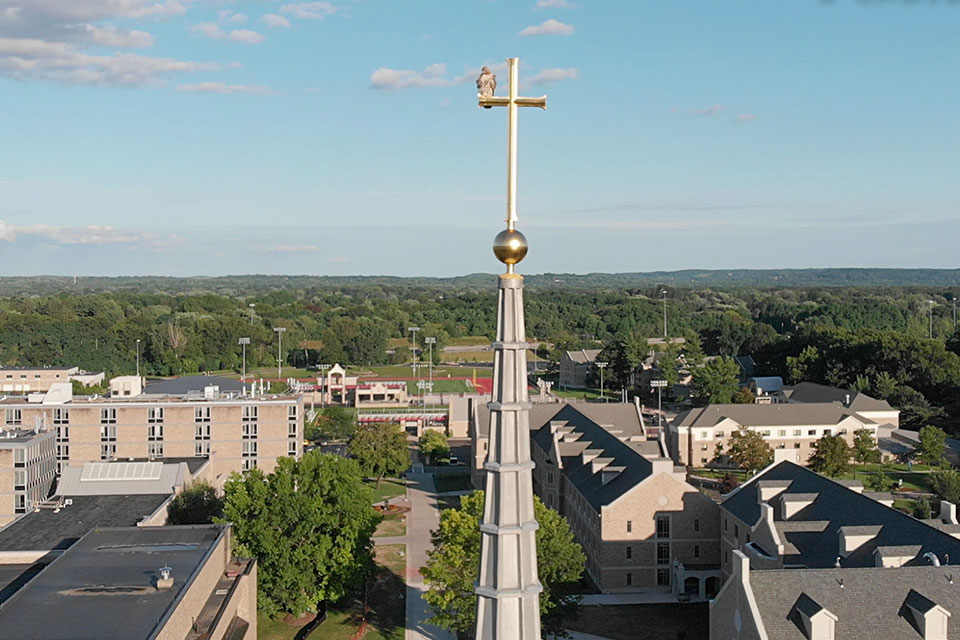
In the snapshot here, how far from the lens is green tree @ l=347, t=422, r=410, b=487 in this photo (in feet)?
202

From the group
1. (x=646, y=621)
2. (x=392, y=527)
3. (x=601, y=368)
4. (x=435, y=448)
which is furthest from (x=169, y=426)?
(x=601, y=368)

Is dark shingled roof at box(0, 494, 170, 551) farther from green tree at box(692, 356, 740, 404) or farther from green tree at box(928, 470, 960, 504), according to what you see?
green tree at box(692, 356, 740, 404)

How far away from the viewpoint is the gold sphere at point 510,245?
43.9 feet

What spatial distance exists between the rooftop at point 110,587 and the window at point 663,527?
18.9 meters

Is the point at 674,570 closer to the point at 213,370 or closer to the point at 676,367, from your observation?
the point at 676,367

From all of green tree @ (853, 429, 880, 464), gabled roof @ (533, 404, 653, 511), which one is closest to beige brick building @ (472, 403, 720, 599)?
gabled roof @ (533, 404, 653, 511)

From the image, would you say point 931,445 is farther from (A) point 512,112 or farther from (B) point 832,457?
(A) point 512,112

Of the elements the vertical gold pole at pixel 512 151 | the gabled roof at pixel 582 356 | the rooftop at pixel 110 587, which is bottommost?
the rooftop at pixel 110 587

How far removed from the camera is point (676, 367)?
353ft

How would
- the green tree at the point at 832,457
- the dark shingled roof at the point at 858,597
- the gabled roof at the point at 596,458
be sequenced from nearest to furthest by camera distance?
the dark shingled roof at the point at 858,597 < the gabled roof at the point at 596,458 < the green tree at the point at 832,457

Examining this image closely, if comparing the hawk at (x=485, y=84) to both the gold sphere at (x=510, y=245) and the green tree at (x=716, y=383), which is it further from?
the green tree at (x=716, y=383)

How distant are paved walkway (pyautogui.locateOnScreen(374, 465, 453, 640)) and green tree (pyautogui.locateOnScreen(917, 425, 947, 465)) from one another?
3451 centimetres

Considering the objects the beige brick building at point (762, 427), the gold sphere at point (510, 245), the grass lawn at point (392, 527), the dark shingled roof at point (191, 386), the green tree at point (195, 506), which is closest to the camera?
the gold sphere at point (510, 245)

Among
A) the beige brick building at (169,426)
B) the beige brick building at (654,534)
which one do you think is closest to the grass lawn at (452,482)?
the beige brick building at (169,426)
